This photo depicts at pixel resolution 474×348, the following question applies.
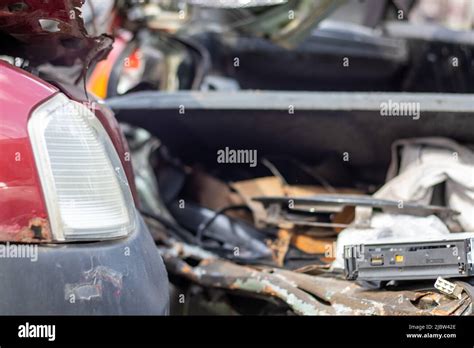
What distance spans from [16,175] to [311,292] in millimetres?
1128

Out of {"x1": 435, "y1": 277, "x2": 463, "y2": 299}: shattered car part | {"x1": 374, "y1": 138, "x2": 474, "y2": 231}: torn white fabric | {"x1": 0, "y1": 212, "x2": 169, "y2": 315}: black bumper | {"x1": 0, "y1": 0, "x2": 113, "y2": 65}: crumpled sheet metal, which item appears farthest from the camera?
{"x1": 374, "y1": 138, "x2": 474, "y2": 231}: torn white fabric

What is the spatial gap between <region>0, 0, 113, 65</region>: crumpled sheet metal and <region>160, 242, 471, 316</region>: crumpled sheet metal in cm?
92

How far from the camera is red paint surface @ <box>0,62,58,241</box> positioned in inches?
71.7

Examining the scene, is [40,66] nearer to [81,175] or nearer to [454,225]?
[81,175]

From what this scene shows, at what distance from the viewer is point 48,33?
2.23 metres

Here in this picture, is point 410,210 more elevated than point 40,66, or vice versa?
point 40,66

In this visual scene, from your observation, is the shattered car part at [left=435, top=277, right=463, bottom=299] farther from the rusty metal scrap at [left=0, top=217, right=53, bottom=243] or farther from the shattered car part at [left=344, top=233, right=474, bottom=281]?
the rusty metal scrap at [left=0, top=217, right=53, bottom=243]

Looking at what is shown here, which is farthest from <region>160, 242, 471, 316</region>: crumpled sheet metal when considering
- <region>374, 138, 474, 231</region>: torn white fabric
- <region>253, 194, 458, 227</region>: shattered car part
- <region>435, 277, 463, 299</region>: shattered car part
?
<region>374, 138, 474, 231</region>: torn white fabric

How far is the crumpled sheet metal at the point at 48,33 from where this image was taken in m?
2.08

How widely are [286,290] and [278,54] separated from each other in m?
2.23

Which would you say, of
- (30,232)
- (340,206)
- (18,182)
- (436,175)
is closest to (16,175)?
(18,182)

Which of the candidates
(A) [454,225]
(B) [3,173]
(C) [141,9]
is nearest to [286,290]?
(A) [454,225]

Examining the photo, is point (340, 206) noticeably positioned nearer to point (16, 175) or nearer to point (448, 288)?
point (448, 288)

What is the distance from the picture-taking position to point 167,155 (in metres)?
3.66
